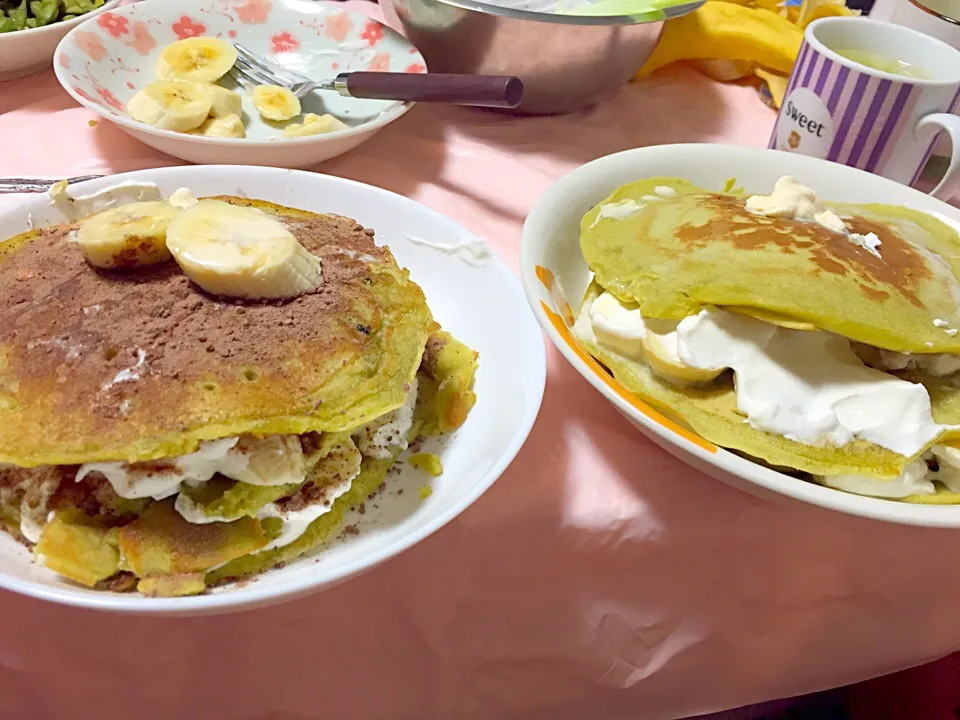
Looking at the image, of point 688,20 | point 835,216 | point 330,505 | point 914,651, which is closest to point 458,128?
point 688,20

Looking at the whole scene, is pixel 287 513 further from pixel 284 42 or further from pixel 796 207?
pixel 284 42

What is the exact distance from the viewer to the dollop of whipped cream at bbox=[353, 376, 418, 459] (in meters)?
0.61

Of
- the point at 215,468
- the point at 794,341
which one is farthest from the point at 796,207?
the point at 215,468

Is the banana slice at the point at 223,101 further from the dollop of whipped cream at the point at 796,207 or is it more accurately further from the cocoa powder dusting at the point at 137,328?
the dollop of whipped cream at the point at 796,207

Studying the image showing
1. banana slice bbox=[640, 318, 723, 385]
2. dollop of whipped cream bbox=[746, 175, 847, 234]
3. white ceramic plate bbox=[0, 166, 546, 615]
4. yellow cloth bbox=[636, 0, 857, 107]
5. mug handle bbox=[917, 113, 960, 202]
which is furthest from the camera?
yellow cloth bbox=[636, 0, 857, 107]

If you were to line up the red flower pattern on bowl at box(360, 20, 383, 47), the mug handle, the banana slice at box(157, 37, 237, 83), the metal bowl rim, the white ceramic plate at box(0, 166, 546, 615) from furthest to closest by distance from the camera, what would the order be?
the red flower pattern on bowl at box(360, 20, 383, 47) → the banana slice at box(157, 37, 237, 83) → the metal bowl rim → the mug handle → the white ceramic plate at box(0, 166, 546, 615)

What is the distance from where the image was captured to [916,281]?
24.4 inches

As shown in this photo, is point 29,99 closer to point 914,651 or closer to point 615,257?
point 615,257

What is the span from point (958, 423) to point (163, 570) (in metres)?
0.60

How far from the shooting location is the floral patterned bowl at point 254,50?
0.87 m

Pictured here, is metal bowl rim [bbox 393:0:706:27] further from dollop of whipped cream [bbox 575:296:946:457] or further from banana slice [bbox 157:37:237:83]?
dollop of whipped cream [bbox 575:296:946:457]

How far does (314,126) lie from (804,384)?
703mm

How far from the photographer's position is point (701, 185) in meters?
0.84

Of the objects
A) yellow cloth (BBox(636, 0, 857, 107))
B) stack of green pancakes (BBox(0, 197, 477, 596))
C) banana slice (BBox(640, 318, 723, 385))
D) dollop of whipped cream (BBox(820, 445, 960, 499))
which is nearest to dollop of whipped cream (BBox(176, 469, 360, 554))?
stack of green pancakes (BBox(0, 197, 477, 596))
